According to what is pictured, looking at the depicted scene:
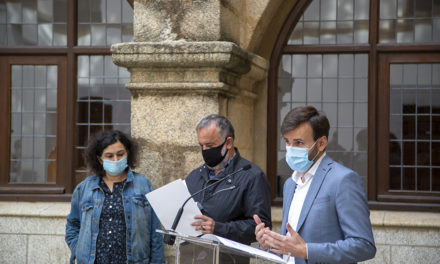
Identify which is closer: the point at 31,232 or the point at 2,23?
the point at 31,232

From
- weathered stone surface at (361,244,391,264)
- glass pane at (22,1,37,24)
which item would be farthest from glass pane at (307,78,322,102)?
glass pane at (22,1,37,24)

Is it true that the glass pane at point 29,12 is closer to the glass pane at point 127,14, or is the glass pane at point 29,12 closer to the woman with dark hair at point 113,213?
the glass pane at point 127,14

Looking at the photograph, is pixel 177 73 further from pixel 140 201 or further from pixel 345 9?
pixel 345 9

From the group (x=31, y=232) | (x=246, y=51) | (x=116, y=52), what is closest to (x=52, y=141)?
(x=31, y=232)

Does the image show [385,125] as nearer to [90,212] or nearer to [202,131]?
[202,131]

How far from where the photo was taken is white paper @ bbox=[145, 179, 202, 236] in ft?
12.1

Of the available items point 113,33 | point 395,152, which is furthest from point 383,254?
point 113,33

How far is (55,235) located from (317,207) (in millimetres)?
3882

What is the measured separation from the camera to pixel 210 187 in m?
4.11

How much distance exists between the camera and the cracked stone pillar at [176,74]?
5230 mm

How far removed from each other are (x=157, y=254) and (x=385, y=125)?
2.51m

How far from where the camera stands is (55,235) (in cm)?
618

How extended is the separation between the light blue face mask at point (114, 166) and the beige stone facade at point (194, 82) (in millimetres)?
821

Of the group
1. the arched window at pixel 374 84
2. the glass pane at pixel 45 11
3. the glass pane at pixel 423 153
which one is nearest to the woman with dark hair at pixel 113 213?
the arched window at pixel 374 84
